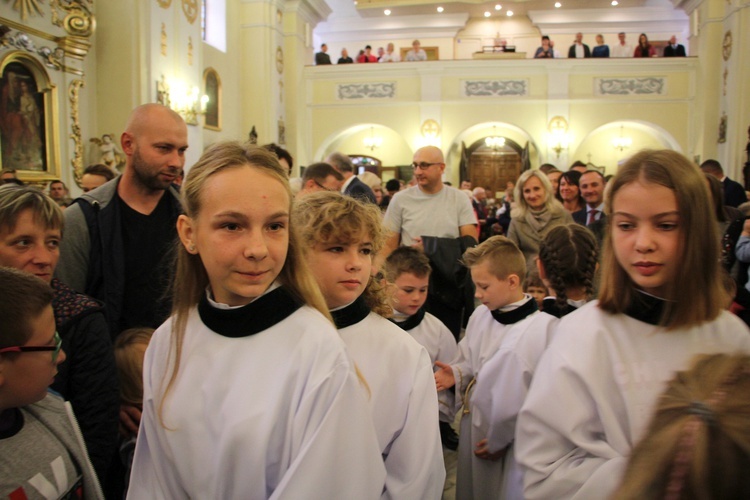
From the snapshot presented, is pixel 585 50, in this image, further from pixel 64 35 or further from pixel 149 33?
pixel 64 35

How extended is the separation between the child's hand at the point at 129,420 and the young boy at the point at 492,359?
130 centimetres

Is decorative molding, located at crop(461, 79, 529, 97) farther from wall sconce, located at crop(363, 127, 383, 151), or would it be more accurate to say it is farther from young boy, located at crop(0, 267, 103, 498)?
young boy, located at crop(0, 267, 103, 498)

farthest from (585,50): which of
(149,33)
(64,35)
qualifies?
(64,35)

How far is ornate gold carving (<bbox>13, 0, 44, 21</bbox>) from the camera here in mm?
7861

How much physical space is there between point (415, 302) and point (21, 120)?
7.45 meters

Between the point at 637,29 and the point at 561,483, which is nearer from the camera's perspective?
the point at 561,483

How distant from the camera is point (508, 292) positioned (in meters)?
2.91

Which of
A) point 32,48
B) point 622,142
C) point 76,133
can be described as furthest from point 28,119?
point 622,142

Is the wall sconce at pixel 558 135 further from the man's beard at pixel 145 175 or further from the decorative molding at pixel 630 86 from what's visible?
the man's beard at pixel 145 175

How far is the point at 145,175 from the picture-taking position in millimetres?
2801

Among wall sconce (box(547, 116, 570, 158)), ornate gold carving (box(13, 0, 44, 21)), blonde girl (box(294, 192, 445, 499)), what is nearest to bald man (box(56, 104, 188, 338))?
blonde girl (box(294, 192, 445, 499))

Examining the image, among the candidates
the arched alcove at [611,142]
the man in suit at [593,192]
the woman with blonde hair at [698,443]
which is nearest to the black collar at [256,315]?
the woman with blonde hair at [698,443]

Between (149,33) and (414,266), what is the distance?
28.4ft

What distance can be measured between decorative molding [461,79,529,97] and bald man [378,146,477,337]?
13655 mm
